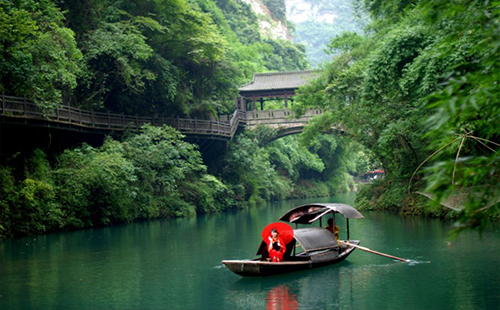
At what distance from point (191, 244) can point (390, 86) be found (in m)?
7.53

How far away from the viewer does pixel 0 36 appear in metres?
17.8

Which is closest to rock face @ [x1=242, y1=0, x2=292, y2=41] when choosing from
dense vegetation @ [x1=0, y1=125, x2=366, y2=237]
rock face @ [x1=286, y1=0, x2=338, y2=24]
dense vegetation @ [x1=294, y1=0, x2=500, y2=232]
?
dense vegetation @ [x1=0, y1=125, x2=366, y2=237]

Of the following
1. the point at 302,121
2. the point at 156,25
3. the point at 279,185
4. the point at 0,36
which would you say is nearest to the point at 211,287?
the point at 0,36

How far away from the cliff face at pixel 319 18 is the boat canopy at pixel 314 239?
115 metres

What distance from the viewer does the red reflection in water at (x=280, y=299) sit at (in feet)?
31.0

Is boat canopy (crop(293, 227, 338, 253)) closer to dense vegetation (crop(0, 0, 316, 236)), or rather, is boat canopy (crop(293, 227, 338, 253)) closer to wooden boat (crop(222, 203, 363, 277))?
wooden boat (crop(222, 203, 363, 277))

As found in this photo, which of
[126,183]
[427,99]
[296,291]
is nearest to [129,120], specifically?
[126,183]

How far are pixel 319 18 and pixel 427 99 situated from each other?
136919mm

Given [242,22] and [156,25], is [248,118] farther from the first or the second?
[242,22]

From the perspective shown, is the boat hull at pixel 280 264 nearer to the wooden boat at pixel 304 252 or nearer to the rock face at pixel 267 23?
the wooden boat at pixel 304 252

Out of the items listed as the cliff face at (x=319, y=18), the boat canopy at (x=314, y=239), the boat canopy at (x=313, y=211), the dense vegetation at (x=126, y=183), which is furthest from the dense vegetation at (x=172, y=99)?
the cliff face at (x=319, y=18)

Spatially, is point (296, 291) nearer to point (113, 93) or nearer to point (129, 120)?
point (129, 120)

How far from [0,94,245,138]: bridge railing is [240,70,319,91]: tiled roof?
2.51 m

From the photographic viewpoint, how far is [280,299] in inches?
390
